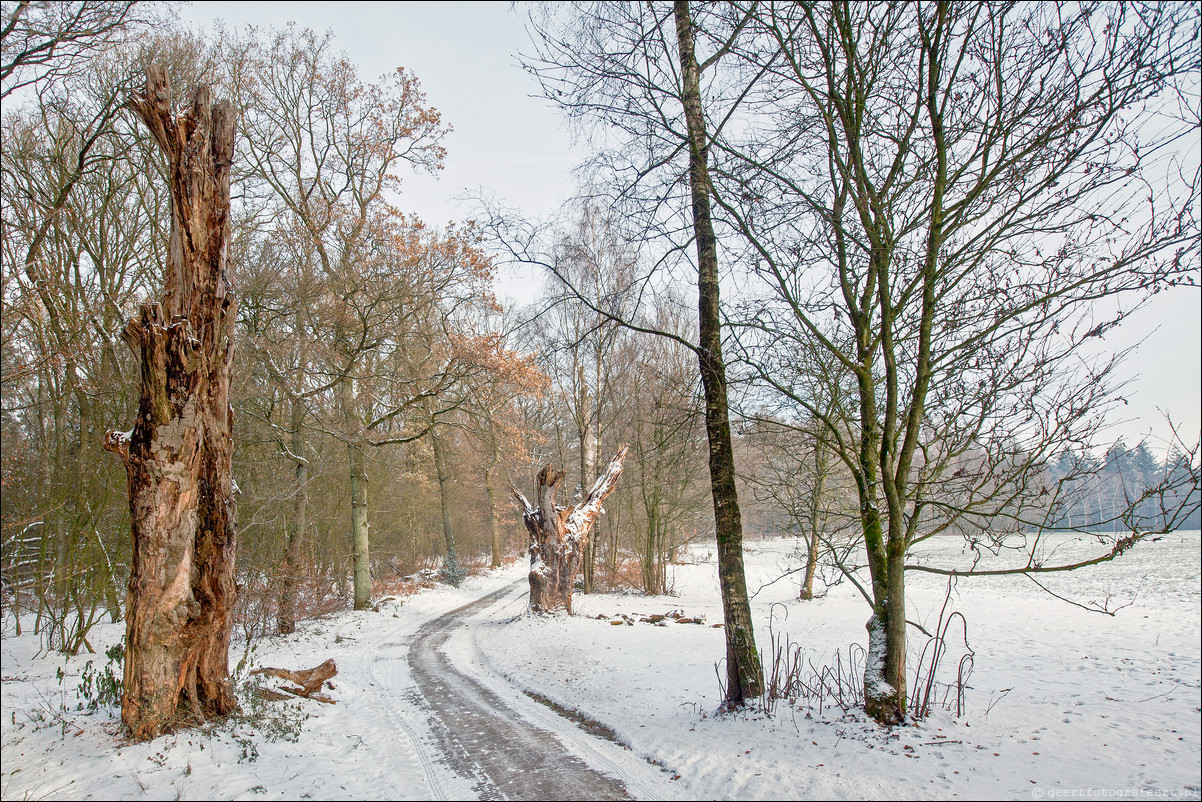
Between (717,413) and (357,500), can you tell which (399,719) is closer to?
(717,413)

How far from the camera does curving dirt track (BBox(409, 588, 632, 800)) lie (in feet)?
13.9

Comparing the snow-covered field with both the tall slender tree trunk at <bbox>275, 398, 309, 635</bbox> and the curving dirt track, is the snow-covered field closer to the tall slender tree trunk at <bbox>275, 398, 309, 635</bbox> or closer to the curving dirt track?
the curving dirt track

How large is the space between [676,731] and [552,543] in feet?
28.3

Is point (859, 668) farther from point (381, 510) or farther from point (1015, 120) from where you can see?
point (381, 510)

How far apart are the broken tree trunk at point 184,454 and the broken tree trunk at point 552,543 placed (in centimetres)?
847

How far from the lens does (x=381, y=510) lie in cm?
1894

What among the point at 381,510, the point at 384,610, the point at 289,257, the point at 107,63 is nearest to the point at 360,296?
the point at 289,257


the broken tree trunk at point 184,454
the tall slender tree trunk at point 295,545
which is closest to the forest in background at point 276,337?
the tall slender tree trunk at point 295,545

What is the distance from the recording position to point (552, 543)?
1372cm

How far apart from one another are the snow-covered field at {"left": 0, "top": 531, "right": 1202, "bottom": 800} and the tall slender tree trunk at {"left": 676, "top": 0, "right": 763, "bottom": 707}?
0.46m

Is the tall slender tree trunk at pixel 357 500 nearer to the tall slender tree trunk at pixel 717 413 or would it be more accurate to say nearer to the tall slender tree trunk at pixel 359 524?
the tall slender tree trunk at pixel 359 524

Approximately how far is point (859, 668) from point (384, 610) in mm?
11704

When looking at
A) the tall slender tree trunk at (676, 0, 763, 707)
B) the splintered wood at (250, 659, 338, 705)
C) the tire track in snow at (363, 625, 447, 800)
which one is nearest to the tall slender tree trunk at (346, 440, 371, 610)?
the tire track in snow at (363, 625, 447, 800)

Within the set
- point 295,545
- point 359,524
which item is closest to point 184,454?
point 295,545
